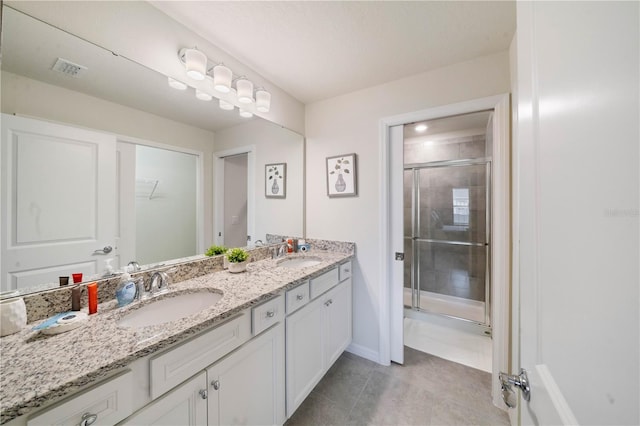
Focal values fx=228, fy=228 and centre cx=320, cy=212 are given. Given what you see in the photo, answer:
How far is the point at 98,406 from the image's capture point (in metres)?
0.63

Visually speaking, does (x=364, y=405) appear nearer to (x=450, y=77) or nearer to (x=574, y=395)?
(x=574, y=395)

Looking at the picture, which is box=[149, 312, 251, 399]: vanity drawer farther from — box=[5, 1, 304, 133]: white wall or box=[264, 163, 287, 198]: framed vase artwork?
box=[5, 1, 304, 133]: white wall

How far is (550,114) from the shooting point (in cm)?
45

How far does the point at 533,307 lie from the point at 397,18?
4.93ft

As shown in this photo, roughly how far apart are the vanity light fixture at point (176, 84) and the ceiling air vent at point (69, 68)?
13.8 inches

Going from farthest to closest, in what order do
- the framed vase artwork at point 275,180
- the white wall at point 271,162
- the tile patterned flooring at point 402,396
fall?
the framed vase artwork at point 275,180 → the white wall at point 271,162 → the tile patterned flooring at point 402,396

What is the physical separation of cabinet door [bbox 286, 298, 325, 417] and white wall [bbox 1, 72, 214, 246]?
0.83 m

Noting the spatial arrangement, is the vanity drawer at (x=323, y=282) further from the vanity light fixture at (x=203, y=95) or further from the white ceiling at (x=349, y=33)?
the white ceiling at (x=349, y=33)

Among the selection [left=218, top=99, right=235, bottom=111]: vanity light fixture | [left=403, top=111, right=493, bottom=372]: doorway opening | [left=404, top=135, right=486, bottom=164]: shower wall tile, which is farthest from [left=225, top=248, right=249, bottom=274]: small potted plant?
[left=404, top=135, right=486, bottom=164]: shower wall tile

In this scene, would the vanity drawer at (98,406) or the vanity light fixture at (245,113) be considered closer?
the vanity drawer at (98,406)

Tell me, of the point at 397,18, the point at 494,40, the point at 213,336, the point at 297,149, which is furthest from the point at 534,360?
the point at 297,149

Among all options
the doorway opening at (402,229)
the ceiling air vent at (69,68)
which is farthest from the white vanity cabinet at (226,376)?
the ceiling air vent at (69,68)

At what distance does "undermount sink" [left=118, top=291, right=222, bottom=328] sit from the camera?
3.32ft

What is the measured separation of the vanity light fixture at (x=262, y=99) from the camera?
1.75 metres
